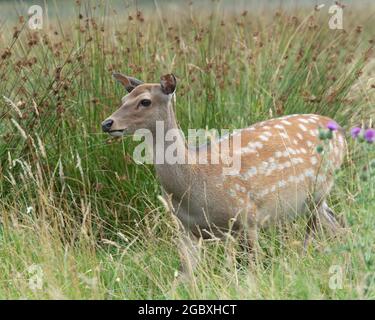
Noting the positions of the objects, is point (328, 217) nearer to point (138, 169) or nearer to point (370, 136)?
point (138, 169)

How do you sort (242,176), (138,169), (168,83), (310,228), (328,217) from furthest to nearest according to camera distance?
(138,169)
(328,217)
(310,228)
(242,176)
(168,83)

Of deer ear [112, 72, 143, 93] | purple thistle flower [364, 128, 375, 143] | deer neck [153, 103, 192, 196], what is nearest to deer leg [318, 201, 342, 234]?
deer neck [153, 103, 192, 196]

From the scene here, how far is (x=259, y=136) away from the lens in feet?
18.5

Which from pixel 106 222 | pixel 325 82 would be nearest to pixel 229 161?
pixel 106 222

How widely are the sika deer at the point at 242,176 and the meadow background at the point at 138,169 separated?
0.42ft

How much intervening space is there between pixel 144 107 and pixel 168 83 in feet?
0.60

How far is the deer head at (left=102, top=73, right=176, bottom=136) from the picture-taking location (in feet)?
16.8

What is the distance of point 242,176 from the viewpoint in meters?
5.44

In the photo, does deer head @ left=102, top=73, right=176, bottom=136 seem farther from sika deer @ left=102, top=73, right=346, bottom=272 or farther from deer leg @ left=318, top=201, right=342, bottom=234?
deer leg @ left=318, top=201, right=342, bottom=234

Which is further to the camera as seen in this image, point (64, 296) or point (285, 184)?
point (285, 184)

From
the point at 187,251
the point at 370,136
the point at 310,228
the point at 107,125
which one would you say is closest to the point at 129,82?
the point at 107,125

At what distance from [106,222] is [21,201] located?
1.77 feet
